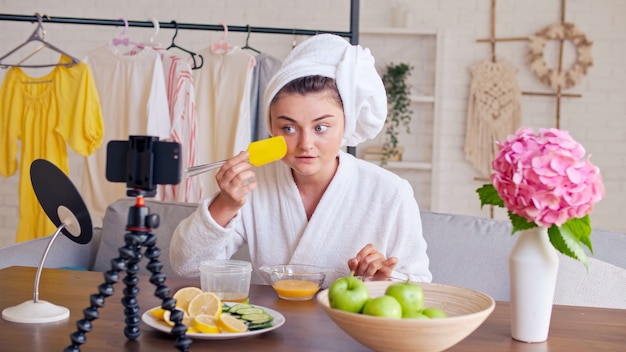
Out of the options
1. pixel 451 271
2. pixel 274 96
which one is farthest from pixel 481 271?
pixel 274 96

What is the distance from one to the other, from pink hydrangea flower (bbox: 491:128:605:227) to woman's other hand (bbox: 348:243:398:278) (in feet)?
1.33

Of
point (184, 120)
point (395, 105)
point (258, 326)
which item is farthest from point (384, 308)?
point (395, 105)

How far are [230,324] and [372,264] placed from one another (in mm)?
431

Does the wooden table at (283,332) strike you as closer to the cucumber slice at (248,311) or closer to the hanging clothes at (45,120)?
the cucumber slice at (248,311)

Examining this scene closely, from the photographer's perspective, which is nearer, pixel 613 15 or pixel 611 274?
pixel 611 274

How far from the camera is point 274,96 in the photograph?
78.4 inches

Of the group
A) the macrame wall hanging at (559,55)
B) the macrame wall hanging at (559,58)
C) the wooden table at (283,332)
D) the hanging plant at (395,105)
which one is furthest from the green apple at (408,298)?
the macrame wall hanging at (559,55)

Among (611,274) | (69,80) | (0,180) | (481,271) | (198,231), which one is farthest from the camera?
(0,180)

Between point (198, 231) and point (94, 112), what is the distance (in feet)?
6.80

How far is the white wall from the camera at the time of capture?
17.0 ft

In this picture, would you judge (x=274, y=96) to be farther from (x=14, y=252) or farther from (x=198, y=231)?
(x=14, y=252)

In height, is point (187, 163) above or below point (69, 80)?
below

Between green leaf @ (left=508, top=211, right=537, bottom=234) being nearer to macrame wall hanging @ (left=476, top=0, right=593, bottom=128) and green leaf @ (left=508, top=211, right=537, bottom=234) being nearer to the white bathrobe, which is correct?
the white bathrobe

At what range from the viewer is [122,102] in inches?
156
